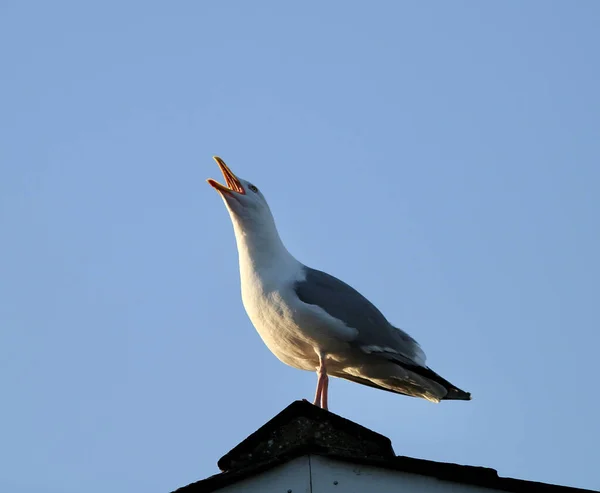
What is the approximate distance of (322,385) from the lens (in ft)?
31.3

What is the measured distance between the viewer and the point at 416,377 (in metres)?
10.0

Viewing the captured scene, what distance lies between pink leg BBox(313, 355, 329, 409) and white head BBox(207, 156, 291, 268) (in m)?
1.06

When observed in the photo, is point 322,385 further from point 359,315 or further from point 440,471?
point 440,471

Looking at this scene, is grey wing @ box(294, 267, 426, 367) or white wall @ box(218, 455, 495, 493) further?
grey wing @ box(294, 267, 426, 367)

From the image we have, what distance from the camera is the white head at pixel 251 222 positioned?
33.8 feet

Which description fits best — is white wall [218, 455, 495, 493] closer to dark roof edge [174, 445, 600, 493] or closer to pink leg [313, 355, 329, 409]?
dark roof edge [174, 445, 600, 493]

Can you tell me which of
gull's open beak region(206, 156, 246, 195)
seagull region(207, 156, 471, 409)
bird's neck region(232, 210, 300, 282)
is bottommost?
seagull region(207, 156, 471, 409)

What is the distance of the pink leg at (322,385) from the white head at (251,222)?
1.06 m

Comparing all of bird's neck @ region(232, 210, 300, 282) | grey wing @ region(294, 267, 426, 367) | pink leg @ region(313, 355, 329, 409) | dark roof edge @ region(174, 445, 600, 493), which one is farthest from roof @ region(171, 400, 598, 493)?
bird's neck @ region(232, 210, 300, 282)

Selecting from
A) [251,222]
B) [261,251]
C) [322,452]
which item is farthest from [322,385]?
[322,452]

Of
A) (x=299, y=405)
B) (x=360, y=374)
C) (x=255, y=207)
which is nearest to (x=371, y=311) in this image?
(x=360, y=374)

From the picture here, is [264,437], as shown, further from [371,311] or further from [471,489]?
[371,311]

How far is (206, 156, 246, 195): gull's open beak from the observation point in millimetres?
10820

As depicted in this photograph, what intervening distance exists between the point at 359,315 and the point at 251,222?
1436 millimetres
